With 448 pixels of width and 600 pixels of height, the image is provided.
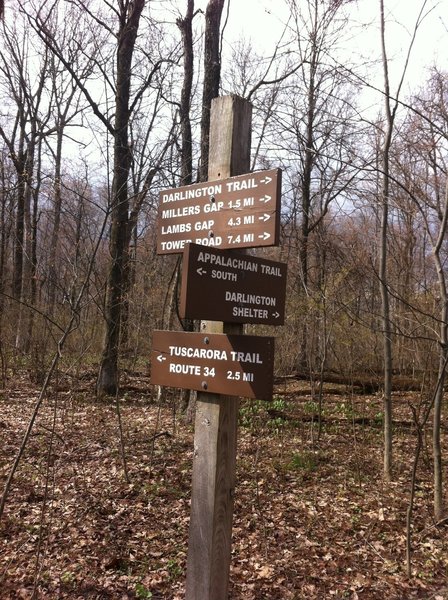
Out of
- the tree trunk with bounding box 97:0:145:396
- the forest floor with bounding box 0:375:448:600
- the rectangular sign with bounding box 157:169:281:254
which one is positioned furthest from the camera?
the tree trunk with bounding box 97:0:145:396

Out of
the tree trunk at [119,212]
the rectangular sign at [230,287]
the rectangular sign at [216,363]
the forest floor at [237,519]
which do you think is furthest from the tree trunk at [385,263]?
the tree trunk at [119,212]

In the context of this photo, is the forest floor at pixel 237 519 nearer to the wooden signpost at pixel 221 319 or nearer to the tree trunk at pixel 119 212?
the wooden signpost at pixel 221 319

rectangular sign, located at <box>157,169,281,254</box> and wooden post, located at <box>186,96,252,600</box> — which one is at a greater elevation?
rectangular sign, located at <box>157,169,281,254</box>

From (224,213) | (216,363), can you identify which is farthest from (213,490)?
(224,213)

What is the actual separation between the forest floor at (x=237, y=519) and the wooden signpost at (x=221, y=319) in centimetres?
133

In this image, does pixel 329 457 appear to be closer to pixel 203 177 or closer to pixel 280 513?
pixel 280 513

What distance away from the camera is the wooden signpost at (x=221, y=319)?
2605mm

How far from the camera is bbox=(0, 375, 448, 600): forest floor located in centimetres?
383

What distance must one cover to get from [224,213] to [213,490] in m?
1.49

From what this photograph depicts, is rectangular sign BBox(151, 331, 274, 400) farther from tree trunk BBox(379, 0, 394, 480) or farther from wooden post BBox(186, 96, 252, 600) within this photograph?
tree trunk BBox(379, 0, 394, 480)

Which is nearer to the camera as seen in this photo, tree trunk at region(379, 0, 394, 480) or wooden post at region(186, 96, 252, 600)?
wooden post at region(186, 96, 252, 600)

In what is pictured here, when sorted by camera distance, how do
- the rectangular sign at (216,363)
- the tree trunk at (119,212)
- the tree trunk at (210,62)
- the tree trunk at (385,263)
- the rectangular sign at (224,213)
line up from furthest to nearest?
1. the tree trunk at (119,212)
2. the tree trunk at (210,62)
3. the tree trunk at (385,263)
4. the rectangular sign at (224,213)
5. the rectangular sign at (216,363)

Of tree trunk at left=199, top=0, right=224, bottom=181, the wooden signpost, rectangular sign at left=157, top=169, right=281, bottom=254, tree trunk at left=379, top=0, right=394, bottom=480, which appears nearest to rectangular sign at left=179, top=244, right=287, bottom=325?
the wooden signpost

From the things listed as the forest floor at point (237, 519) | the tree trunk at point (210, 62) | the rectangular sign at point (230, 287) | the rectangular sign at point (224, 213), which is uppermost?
the tree trunk at point (210, 62)
